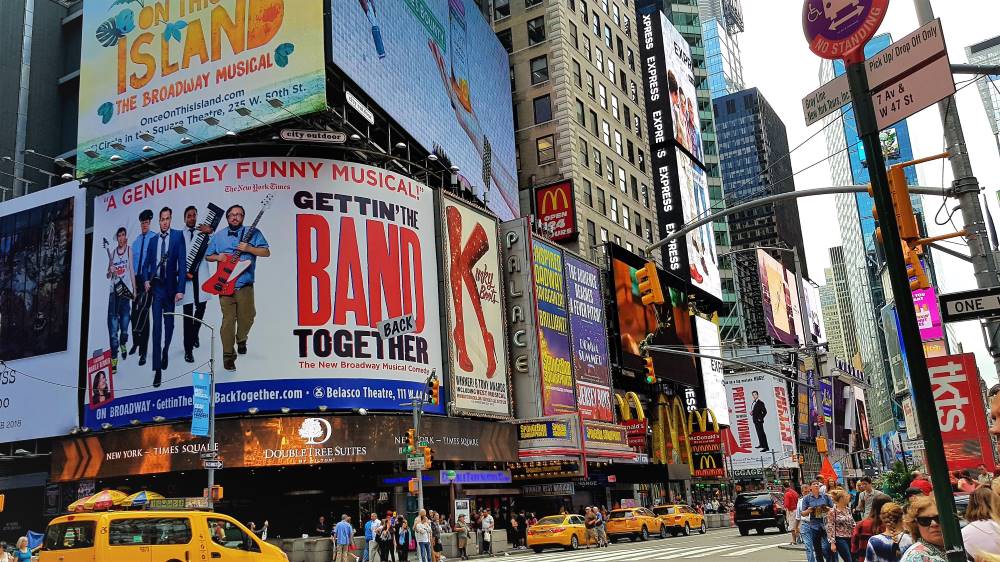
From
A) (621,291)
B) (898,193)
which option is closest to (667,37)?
(621,291)

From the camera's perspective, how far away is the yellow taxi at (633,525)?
42.3 m

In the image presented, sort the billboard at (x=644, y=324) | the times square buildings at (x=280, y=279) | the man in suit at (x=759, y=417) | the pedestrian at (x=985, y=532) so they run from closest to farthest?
the pedestrian at (x=985, y=532), the times square buildings at (x=280, y=279), the billboard at (x=644, y=324), the man in suit at (x=759, y=417)

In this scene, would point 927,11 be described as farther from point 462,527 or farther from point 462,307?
point 462,307

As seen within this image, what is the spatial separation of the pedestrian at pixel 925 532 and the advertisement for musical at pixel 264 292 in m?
32.2

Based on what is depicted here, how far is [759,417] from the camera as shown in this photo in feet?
326

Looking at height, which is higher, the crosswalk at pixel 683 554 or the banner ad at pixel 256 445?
the banner ad at pixel 256 445

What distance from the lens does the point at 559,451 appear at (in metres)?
46.6

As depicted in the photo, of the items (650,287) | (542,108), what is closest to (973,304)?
(650,287)

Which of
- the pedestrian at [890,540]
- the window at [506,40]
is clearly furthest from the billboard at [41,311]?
the pedestrian at [890,540]

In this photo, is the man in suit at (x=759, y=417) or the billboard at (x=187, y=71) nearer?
the billboard at (x=187, y=71)

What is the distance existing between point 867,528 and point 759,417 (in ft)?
299

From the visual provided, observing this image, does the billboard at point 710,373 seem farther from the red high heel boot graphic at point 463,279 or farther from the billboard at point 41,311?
the billboard at point 41,311

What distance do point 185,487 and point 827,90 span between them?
38482 millimetres

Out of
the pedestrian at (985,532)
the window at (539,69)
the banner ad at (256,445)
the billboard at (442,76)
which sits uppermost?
the window at (539,69)
